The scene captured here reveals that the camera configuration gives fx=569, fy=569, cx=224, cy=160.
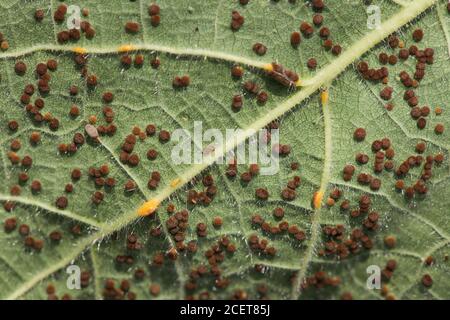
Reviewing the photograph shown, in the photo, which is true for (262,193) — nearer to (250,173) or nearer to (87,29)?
(250,173)

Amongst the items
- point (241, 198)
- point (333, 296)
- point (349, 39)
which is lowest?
→ point (333, 296)

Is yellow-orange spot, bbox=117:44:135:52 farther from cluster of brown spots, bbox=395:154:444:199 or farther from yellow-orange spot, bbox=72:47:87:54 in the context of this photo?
cluster of brown spots, bbox=395:154:444:199

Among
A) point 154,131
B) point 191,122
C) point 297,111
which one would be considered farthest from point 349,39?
point 154,131

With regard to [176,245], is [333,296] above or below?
below

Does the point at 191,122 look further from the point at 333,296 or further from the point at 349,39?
the point at 333,296

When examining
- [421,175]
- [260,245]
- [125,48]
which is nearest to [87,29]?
[125,48]

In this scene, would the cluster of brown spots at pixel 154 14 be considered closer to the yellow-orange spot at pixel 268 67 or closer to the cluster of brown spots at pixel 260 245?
the yellow-orange spot at pixel 268 67
